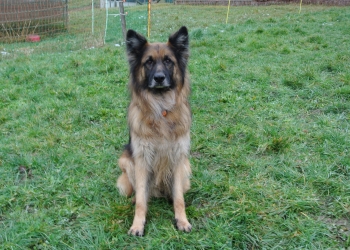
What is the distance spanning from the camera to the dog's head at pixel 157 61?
9.70 ft

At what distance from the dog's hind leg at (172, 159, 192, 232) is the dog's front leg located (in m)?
0.26

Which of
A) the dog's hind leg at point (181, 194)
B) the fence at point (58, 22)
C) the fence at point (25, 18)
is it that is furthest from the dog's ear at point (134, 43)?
the fence at point (25, 18)

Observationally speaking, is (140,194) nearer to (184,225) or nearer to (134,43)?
(184,225)

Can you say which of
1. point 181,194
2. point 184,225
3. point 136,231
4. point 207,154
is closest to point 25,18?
point 207,154

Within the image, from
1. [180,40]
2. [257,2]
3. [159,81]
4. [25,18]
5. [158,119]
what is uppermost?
[257,2]

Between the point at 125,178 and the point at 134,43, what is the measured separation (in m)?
1.26

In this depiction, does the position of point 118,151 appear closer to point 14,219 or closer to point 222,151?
point 222,151

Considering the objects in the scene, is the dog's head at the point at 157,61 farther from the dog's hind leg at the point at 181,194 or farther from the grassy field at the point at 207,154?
the grassy field at the point at 207,154

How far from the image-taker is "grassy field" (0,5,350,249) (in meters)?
2.76

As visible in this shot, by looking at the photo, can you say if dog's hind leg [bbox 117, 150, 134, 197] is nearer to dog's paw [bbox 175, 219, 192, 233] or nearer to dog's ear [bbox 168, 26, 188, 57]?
dog's paw [bbox 175, 219, 192, 233]

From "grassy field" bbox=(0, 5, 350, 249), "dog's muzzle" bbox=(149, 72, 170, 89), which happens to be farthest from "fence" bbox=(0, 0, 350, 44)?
"dog's muzzle" bbox=(149, 72, 170, 89)

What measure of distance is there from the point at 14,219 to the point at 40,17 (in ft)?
33.2

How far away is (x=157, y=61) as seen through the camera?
298 centimetres

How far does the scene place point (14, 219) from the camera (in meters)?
2.96
